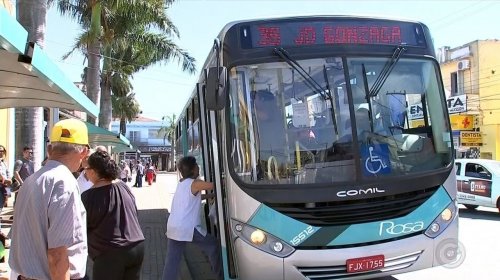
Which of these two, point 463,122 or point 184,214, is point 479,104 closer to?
point 463,122

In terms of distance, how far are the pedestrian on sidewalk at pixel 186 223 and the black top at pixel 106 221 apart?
177 cm

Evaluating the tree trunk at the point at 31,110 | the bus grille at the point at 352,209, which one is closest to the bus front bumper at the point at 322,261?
the bus grille at the point at 352,209

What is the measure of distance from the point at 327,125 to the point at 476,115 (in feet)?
103

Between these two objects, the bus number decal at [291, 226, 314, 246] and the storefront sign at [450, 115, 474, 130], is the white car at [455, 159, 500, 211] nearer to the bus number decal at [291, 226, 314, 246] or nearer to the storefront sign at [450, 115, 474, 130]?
the bus number decal at [291, 226, 314, 246]

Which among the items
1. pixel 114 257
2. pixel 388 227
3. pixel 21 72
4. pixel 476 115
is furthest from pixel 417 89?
pixel 476 115

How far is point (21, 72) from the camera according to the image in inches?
217

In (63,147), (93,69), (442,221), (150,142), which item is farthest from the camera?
(150,142)

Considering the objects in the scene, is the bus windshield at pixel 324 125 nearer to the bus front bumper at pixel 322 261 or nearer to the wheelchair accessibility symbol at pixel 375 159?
the wheelchair accessibility symbol at pixel 375 159

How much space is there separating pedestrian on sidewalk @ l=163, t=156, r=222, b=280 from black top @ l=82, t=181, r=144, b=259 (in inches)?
69.7

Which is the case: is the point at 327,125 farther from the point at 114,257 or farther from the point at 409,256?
the point at 114,257

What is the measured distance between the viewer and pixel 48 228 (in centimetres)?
283

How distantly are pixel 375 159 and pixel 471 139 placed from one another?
30.4 meters

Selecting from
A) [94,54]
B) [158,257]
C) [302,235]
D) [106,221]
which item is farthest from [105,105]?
[106,221]

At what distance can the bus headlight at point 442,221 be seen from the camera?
5.37m
